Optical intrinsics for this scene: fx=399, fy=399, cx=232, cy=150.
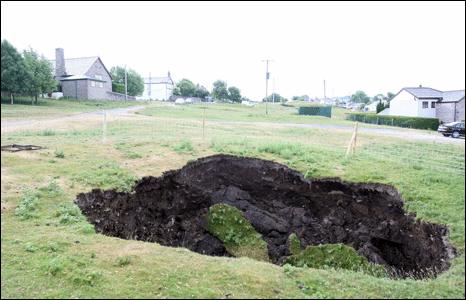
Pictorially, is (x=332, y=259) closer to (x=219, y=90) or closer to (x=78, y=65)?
(x=78, y=65)

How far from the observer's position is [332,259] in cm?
677

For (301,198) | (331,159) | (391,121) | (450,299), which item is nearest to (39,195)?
(301,198)

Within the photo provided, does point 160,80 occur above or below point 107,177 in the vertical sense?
above

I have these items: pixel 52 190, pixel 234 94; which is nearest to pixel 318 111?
pixel 234 94

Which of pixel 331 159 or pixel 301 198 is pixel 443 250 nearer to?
pixel 301 198

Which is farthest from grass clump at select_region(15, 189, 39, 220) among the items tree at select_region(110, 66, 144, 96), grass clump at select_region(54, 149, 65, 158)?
tree at select_region(110, 66, 144, 96)

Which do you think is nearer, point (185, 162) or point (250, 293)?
point (250, 293)

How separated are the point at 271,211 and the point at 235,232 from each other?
1585 millimetres

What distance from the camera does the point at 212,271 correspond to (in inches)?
179

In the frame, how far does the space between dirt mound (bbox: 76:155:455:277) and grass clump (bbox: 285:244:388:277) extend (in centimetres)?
50

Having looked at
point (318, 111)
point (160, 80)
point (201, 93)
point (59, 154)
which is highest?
point (160, 80)

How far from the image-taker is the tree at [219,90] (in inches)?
2628

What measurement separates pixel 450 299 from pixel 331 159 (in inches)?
298

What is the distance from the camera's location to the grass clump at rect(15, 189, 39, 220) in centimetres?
636
